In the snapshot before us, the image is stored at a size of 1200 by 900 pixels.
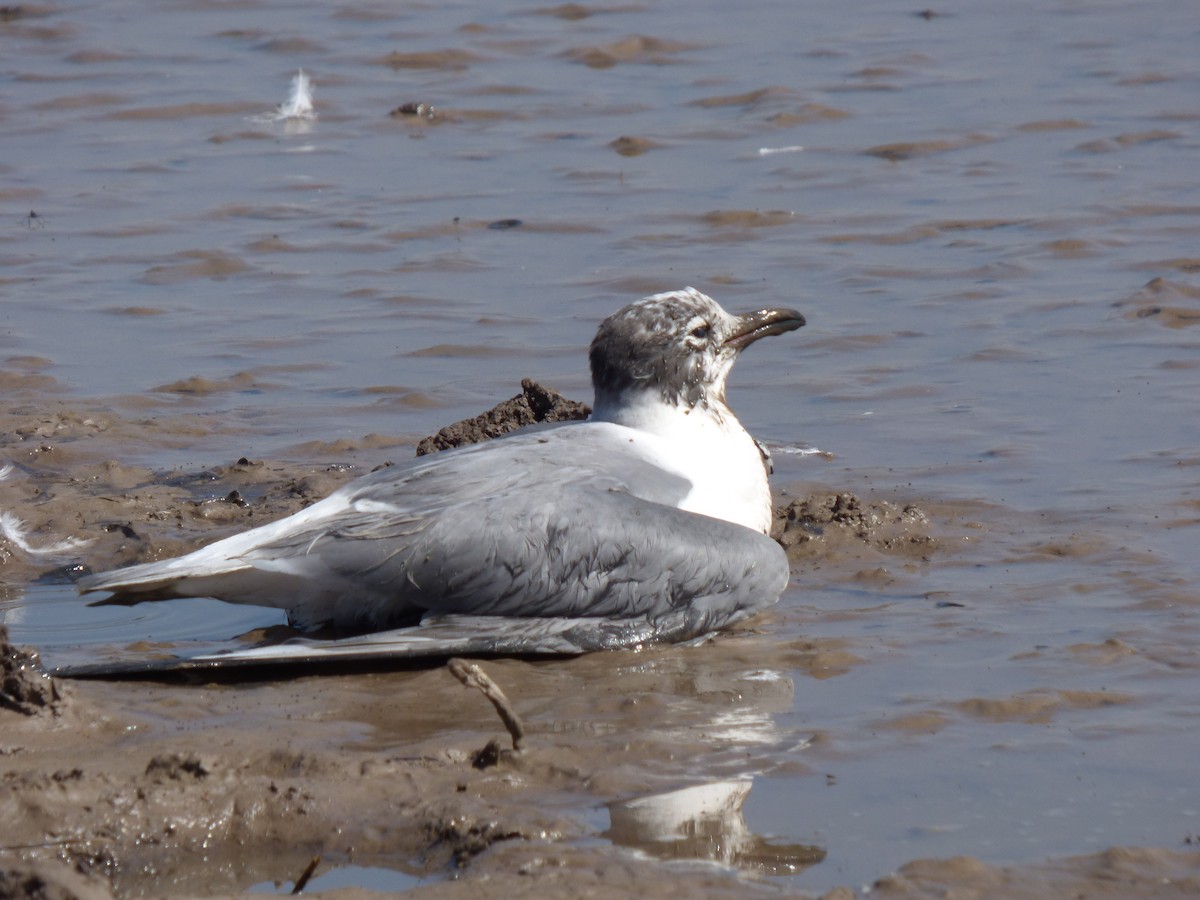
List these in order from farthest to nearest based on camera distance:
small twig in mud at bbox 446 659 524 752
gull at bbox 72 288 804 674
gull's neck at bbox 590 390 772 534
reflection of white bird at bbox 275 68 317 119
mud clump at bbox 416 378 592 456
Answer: reflection of white bird at bbox 275 68 317 119 → mud clump at bbox 416 378 592 456 → gull's neck at bbox 590 390 772 534 → gull at bbox 72 288 804 674 → small twig in mud at bbox 446 659 524 752

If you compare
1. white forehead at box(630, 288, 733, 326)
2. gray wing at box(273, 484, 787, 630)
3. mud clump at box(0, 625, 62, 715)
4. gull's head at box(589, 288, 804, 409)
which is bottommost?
mud clump at box(0, 625, 62, 715)

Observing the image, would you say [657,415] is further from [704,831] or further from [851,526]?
[704,831]

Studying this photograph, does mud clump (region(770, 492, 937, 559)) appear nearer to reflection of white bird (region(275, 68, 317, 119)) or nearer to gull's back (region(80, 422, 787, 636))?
gull's back (region(80, 422, 787, 636))

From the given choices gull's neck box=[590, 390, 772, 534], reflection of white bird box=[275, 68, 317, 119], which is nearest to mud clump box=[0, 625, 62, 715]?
gull's neck box=[590, 390, 772, 534]

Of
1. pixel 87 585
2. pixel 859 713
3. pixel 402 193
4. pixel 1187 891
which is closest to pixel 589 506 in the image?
pixel 859 713

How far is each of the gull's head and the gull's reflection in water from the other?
207 centimetres

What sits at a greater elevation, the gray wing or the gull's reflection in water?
the gray wing

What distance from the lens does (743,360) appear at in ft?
30.0

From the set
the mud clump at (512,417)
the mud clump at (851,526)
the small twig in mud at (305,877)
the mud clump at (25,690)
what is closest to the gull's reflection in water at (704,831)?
the small twig in mud at (305,877)

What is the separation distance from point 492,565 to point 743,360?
3.81 meters

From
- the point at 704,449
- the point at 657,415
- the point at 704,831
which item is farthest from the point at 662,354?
the point at 704,831

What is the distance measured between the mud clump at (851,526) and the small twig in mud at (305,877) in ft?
9.06

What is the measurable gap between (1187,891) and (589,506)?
7.13 ft

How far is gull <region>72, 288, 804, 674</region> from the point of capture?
5.56 meters
